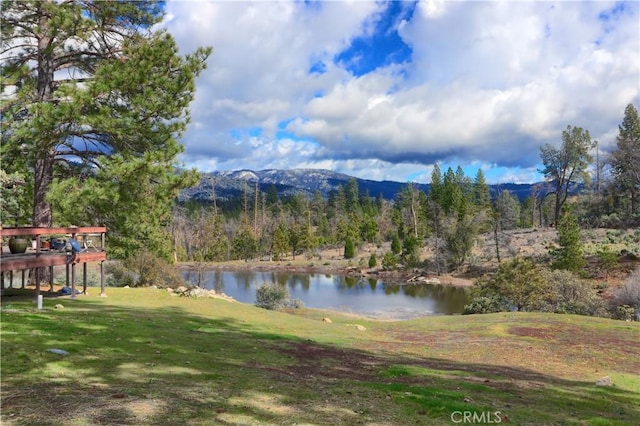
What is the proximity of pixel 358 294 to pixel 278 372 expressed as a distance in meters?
40.3

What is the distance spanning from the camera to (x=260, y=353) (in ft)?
35.1

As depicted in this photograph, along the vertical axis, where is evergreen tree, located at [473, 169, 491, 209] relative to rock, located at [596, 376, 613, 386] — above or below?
above

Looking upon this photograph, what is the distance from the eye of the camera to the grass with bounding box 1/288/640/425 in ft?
19.0

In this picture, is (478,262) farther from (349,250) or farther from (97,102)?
(97,102)

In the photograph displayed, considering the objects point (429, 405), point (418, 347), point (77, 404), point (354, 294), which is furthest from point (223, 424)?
point (354, 294)

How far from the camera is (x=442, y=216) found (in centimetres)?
7500

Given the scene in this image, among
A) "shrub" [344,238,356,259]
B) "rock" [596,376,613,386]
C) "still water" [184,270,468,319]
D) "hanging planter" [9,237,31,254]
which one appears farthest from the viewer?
"shrub" [344,238,356,259]

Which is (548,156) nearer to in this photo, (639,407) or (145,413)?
(639,407)

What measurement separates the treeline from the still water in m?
5.87

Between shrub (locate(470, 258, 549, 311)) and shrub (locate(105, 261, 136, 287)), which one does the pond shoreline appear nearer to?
shrub (locate(105, 261, 136, 287))

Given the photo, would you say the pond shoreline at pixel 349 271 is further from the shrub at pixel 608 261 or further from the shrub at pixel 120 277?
the shrub at pixel 120 277

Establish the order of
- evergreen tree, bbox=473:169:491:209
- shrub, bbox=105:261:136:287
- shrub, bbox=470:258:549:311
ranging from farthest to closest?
evergreen tree, bbox=473:169:491:209 → shrub, bbox=105:261:136:287 → shrub, bbox=470:258:549:311

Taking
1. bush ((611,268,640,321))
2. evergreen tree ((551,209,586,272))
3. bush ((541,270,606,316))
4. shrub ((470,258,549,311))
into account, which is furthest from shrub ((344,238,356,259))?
bush ((611,268,640,321))

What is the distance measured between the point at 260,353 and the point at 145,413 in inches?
215
